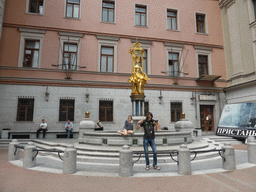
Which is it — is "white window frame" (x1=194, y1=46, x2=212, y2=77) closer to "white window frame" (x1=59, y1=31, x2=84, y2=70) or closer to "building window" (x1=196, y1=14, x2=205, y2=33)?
"building window" (x1=196, y1=14, x2=205, y2=33)

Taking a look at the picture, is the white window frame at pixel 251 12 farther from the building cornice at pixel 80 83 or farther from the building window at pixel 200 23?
the building cornice at pixel 80 83

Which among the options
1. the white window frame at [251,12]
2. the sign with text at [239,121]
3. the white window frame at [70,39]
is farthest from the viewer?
the white window frame at [251,12]

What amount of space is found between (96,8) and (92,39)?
3.21m

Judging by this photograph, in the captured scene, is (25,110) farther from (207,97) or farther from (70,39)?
(207,97)

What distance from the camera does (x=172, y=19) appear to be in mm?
20125

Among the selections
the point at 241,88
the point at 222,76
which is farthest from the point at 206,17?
the point at 241,88

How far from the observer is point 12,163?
294 inches

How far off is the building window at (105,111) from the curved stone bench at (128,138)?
6746 millimetres

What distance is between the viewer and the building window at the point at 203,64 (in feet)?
65.5

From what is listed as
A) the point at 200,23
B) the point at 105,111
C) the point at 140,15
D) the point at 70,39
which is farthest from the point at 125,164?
the point at 200,23

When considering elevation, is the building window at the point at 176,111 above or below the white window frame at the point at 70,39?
below

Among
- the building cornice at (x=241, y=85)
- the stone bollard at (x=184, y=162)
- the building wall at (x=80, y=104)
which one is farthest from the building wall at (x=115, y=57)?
the stone bollard at (x=184, y=162)

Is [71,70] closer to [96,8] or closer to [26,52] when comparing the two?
[26,52]

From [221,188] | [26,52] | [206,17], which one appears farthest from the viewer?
[206,17]
